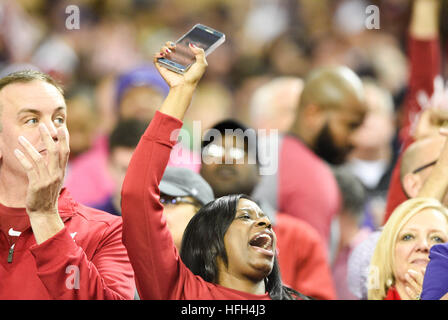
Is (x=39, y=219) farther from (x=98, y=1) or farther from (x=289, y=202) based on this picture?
(x=98, y=1)

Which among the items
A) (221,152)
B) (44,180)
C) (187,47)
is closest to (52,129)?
(44,180)

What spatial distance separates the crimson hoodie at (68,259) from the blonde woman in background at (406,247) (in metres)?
0.75

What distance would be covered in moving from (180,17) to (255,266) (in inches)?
182

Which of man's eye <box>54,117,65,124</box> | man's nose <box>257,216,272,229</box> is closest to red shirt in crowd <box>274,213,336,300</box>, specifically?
man's nose <box>257,216,272,229</box>

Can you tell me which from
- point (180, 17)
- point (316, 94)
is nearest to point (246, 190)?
point (316, 94)

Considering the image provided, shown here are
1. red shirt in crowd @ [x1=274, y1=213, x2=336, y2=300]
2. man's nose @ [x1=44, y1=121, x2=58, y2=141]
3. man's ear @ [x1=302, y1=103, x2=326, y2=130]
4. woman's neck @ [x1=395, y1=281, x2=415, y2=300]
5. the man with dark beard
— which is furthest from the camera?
man's ear @ [x1=302, y1=103, x2=326, y2=130]

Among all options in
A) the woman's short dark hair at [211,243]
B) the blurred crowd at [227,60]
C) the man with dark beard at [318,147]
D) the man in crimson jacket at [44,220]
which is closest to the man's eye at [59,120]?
the man in crimson jacket at [44,220]

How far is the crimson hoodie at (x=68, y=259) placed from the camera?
72.7 inches

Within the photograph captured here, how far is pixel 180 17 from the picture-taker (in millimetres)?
6461

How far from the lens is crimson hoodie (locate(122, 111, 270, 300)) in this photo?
1.94 metres

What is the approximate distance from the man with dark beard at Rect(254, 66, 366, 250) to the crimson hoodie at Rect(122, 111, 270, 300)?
1.20 metres

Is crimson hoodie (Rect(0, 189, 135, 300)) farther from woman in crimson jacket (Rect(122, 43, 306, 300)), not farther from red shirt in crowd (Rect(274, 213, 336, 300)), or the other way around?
red shirt in crowd (Rect(274, 213, 336, 300))
